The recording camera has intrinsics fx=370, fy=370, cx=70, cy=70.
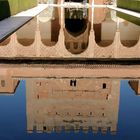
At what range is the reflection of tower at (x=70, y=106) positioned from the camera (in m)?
5.16

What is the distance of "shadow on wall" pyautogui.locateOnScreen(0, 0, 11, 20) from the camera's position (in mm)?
16856

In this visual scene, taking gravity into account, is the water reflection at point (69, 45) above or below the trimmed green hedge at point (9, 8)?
below

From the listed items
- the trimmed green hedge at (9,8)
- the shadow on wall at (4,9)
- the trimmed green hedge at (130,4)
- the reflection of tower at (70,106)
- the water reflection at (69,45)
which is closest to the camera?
the reflection of tower at (70,106)

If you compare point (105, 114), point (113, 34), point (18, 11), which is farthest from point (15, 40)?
point (18, 11)

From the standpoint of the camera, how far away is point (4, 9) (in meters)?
17.6

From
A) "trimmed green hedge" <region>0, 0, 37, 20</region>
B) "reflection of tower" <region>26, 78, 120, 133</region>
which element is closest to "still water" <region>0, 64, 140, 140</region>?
"reflection of tower" <region>26, 78, 120, 133</region>

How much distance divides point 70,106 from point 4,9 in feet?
41.0

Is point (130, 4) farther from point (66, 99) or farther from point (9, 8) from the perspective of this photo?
point (66, 99)

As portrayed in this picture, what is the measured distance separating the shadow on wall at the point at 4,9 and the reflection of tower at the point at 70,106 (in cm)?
978

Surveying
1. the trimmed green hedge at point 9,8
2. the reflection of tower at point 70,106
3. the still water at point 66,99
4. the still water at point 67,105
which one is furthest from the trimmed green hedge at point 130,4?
the reflection of tower at point 70,106

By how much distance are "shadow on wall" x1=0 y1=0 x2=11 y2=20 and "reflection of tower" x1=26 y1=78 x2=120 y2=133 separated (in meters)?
9.78

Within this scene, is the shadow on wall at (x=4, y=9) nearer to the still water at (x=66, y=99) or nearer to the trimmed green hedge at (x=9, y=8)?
the trimmed green hedge at (x=9, y=8)

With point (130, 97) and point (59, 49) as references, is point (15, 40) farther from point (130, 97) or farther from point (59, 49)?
point (130, 97)

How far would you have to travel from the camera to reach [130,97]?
22.8ft
